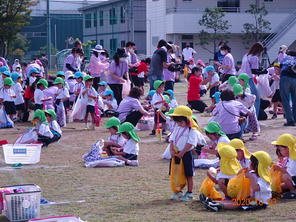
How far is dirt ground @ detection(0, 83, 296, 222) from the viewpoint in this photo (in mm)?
7036

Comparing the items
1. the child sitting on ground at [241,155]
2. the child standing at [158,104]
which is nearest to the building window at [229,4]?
the child standing at [158,104]

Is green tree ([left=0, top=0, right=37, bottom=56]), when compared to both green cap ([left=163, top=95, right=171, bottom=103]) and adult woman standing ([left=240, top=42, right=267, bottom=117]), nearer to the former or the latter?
green cap ([left=163, top=95, right=171, bottom=103])

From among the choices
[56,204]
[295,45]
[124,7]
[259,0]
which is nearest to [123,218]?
[56,204]

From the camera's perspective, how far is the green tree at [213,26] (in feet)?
136

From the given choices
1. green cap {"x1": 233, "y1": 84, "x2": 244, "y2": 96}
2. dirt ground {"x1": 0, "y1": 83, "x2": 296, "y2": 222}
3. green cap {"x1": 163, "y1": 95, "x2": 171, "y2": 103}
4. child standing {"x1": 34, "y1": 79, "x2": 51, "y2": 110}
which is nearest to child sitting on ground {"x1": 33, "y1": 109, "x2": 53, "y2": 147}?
dirt ground {"x1": 0, "y1": 83, "x2": 296, "y2": 222}

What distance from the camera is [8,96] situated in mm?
16000

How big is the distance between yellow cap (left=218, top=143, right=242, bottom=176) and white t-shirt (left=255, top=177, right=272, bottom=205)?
39 centimetres

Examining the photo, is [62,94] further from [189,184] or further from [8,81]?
[189,184]

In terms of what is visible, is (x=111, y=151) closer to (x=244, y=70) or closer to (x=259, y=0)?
(x=244, y=70)

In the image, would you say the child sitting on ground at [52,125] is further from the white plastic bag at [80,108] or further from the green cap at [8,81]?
the green cap at [8,81]

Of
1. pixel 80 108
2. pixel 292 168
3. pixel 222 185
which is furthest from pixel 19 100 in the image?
pixel 292 168

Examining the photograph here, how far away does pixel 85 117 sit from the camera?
50.0 ft

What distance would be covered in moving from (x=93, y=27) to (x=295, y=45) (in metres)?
22.3

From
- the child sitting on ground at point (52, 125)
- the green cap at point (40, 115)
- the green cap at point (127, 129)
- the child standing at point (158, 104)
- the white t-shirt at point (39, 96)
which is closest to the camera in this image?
the green cap at point (127, 129)
